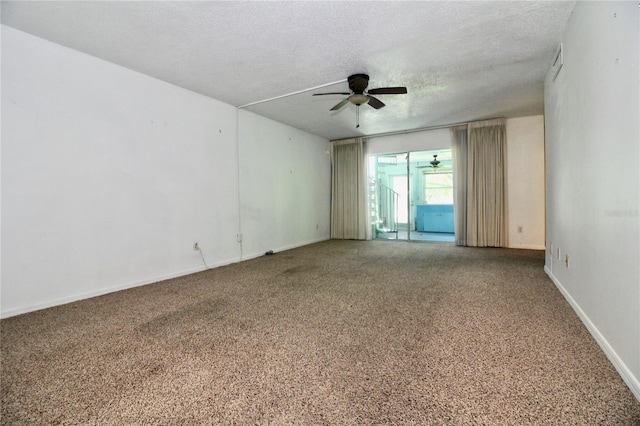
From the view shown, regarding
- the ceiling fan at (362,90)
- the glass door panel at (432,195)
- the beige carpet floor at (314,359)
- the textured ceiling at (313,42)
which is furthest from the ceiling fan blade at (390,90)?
the glass door panel at (432,195)

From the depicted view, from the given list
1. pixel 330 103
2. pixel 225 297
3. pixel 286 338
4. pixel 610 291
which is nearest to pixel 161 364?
pixel 286 338

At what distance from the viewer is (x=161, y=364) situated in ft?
5.31

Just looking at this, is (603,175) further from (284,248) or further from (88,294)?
(284,248)

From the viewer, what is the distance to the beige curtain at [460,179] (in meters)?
5.62

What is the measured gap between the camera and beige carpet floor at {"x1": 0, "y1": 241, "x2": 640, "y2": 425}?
1229 millimetres

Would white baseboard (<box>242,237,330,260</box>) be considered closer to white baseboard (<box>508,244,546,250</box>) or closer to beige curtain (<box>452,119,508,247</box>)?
beige curtain (<box>452,119,508,247</box>)

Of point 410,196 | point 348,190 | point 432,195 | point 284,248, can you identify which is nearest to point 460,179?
point 410,196

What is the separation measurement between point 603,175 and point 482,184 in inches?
156

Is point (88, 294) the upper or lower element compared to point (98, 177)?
lower

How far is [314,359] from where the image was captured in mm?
1643

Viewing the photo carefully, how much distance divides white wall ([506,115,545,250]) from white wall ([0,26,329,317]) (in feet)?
16.5

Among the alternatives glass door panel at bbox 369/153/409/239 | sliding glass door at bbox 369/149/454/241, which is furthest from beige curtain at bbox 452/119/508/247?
glass door panel at bbox 369/153/409/239

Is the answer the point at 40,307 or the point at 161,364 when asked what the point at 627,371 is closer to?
the point at 161,364

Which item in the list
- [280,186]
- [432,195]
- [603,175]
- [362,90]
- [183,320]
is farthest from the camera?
[432,195]
